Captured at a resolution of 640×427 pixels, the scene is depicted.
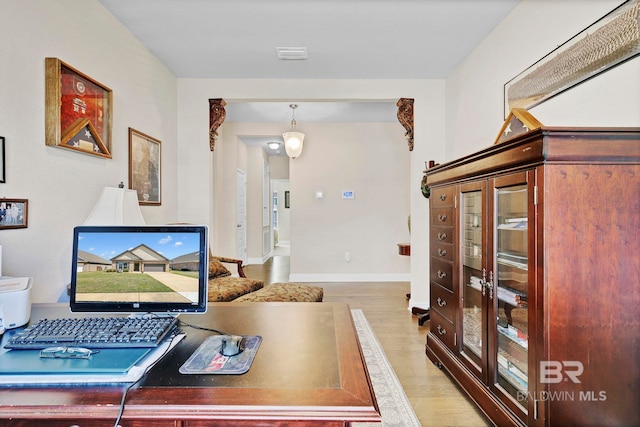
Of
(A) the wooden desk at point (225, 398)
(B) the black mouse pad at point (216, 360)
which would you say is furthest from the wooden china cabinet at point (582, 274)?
(B) the black mouse pad at point (216, 360)

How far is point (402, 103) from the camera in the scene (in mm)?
3650

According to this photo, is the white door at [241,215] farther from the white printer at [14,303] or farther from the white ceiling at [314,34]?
the white printer at [14,303]

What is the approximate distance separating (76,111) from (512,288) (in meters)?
2.67

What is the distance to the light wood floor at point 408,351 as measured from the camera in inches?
72.7

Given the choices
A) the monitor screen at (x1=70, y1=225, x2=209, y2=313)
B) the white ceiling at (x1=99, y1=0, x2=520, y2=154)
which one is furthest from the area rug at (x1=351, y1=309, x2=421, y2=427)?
the white ceiling at (x1=99, y1=0, x2=520, y2=154)

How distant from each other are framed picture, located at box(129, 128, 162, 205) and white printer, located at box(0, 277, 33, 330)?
158 cm

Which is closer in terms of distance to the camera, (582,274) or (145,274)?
(145,274)

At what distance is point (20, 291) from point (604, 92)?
8.84ft

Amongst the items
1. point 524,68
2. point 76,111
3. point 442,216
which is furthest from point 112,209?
point 524,68

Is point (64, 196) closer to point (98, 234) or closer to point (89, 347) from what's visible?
point (98, 234)

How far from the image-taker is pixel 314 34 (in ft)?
Answer: 8.83

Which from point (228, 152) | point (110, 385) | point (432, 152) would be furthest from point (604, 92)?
point (228, 152)

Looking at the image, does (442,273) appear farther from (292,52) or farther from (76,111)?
(76,111)

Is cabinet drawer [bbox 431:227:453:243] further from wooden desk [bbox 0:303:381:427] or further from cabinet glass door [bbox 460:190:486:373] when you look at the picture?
wooden desk [bbox 0:303:381:427]
